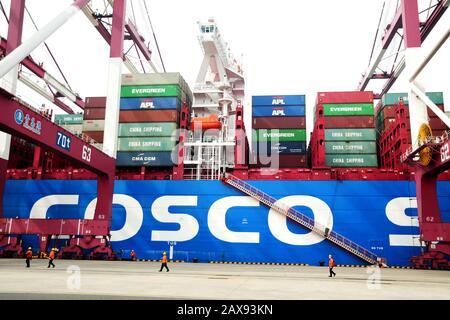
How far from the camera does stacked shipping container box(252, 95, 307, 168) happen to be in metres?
31.5

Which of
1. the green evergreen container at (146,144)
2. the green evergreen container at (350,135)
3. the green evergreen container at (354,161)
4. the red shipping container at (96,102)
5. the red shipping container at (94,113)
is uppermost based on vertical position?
the red shipping container at (96,102)

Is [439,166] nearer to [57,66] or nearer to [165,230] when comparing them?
[165,230]

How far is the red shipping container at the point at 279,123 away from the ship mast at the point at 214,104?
252cm

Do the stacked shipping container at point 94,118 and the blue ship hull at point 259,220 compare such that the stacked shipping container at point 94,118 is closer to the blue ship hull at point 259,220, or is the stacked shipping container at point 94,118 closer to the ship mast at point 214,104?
the blue ship hull at point 259,220

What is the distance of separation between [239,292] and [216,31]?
99.8 feet

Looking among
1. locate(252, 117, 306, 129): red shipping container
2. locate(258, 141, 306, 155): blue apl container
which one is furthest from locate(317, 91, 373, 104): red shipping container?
locate(258, 141, 306, 155): blue apl container

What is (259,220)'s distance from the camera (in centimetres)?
2569

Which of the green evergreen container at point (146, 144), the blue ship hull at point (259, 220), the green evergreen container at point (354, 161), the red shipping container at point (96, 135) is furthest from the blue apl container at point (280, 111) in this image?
the red shipping container at point (96, 135)

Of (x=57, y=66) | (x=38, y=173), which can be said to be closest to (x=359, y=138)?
(x=38, y=173)

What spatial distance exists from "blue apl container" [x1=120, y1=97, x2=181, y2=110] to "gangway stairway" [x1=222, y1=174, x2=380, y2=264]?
28.7 feet

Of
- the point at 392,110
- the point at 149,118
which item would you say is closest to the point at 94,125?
the point at 149,118

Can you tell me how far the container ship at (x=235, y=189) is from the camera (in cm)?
2473

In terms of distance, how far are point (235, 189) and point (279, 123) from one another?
9.02 meters

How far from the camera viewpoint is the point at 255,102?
33281 mm
